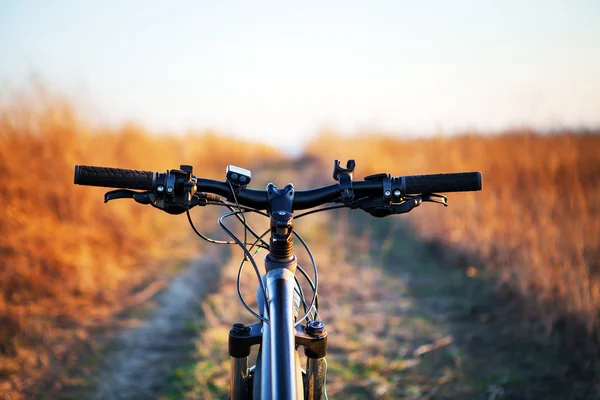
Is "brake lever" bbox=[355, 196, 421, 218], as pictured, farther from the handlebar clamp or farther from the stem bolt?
the stem bolt

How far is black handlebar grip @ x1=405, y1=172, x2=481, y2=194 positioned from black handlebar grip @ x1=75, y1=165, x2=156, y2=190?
867 millimetres

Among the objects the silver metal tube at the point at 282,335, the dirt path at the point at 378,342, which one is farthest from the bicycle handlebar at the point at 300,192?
A: the dirt path at the point at 378,342

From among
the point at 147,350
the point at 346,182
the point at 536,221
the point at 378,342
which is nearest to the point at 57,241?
the point at 147,350

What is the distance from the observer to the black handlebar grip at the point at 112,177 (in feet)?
4.85

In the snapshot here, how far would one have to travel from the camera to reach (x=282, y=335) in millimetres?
1288

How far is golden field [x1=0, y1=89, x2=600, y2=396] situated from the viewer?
3986mm

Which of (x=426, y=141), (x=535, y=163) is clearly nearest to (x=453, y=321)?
(x=535, y=163)

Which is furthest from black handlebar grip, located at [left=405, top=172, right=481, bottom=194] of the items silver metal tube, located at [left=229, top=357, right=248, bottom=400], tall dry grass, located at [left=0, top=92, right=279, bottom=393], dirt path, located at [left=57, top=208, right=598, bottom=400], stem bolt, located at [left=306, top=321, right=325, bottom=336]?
tall dry grass, located at [left=0, top=92, right=279, bottom=393]

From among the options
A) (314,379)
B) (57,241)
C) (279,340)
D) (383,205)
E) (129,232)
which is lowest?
(314,379)

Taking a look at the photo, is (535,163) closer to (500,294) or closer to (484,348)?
(500,294)

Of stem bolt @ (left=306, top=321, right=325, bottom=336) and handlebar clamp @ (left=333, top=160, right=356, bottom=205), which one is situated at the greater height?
handlebar clamp @ (left=333, top=160, right=356, bottom=205)

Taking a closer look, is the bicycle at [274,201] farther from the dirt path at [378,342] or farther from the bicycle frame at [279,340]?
the dirt path at [378,342]

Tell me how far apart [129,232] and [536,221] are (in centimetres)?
539

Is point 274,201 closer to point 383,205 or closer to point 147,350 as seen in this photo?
point 383,205
